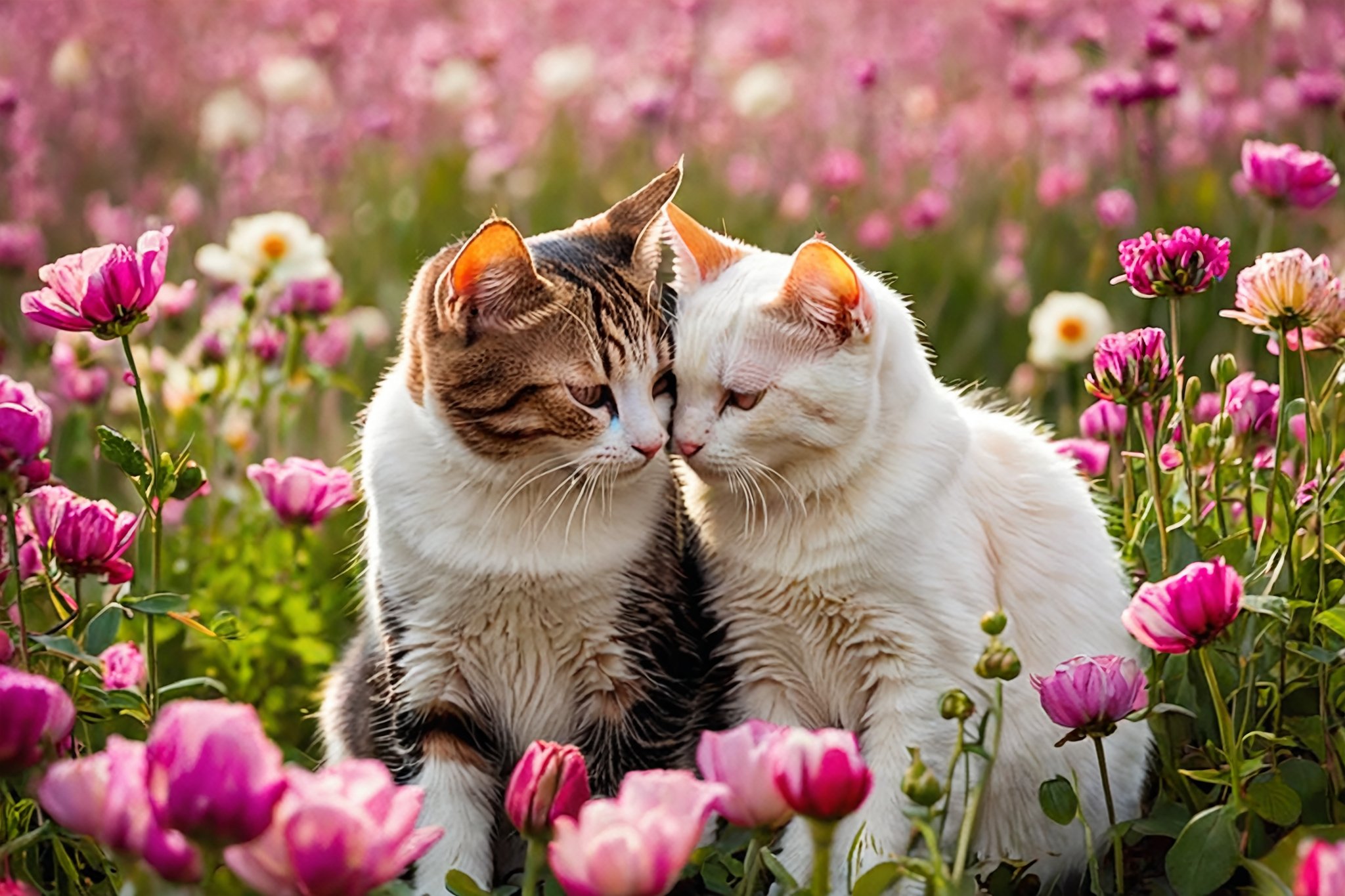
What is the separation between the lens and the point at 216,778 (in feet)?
3.33

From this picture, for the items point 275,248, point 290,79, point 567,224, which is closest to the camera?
point 275,248

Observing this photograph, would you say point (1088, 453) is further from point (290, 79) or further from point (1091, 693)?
point (290, 79)

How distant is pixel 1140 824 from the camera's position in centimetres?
178

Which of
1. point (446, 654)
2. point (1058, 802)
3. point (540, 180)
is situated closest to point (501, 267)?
point (446, 654)

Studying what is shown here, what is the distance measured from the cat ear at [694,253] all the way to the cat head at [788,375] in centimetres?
15

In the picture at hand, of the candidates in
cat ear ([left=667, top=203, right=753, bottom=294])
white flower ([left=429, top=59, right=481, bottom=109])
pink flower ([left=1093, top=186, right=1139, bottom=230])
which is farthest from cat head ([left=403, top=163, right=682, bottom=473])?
white flower ([left=429, top=59, right=481, bottom=109])

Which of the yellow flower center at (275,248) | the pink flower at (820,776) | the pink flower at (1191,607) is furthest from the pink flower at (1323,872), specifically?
the yellow flower center at (275,248)

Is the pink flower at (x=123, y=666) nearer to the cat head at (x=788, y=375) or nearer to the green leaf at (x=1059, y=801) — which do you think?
the cat head at (x=788, y=375)

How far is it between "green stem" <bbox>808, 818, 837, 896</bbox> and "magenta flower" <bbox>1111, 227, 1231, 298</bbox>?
38.7 inches

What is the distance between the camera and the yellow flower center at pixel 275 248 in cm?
302

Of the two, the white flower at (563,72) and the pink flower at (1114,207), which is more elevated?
the pink flower at (1114,207)

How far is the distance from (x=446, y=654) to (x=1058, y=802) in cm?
91

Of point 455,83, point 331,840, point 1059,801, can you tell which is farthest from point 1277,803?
point 455,83

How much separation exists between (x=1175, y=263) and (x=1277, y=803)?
687 mm
